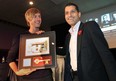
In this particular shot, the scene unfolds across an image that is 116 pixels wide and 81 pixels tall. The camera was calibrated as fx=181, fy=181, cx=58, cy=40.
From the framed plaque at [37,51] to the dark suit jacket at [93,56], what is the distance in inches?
8.6

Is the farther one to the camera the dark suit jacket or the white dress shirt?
the white dress shirt

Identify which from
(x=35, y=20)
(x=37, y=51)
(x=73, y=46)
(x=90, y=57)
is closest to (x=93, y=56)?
(x=90, y=57)

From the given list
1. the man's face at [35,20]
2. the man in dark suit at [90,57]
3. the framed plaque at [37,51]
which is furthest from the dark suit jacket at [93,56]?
the man's face at [35,20]

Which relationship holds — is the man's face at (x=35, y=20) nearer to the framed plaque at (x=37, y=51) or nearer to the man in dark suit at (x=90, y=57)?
the framed plaque at (x=37, y=51)

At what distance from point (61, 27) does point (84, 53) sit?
16.1 ft

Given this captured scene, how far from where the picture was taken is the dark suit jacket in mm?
1328

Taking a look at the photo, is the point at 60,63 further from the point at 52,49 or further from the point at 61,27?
the point at 61,27

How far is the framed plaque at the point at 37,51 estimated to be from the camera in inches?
56.7

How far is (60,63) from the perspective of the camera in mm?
2037

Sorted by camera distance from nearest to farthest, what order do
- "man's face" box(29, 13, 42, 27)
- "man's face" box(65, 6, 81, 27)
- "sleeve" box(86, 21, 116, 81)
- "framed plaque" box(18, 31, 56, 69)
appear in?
"sleeve" box(86, 21, 116, 81) → "framed plaque" box(18, 31, 56, 69) → "man's face" box(29, 13, 42, 27) → "man's face" box(65, 6, 81, 27)

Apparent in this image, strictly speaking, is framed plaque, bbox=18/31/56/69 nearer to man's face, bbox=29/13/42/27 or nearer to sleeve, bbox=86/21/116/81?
man's face, bbox=29/13/42/27

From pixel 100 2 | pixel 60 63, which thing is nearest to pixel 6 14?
pixel 100 2

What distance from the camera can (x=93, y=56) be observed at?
4.59 feet

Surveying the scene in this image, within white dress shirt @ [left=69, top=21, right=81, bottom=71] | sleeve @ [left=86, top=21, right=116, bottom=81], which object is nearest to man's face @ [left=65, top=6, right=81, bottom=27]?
white dress shirt @ [left=69, top=21, right=81, bottom=71]
